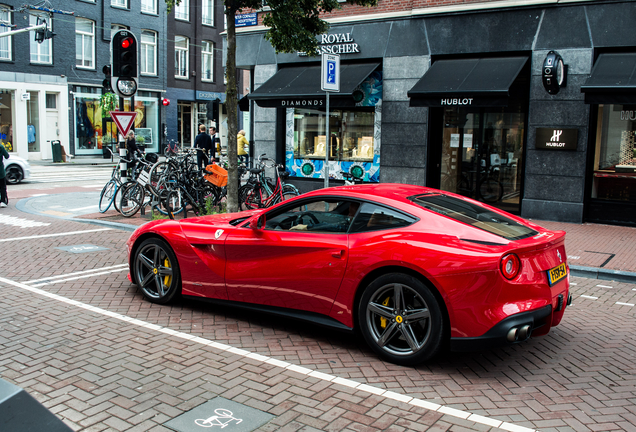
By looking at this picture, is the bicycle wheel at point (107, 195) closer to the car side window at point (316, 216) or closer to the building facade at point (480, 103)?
the building facade at point (480, 103)

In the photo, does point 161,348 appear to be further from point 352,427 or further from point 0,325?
point 352,427

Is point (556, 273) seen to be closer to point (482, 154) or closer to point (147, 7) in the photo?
point (482, 154)

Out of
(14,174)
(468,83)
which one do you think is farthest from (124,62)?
(14,174)

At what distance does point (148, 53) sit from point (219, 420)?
1529 inches

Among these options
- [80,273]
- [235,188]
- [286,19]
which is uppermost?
[286,19]

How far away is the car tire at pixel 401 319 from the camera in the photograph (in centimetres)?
447

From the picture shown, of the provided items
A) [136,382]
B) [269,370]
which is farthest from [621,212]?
[136,382]

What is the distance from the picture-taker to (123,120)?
12812mm

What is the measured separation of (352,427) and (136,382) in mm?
1676

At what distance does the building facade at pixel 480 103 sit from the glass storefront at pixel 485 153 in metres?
0.03

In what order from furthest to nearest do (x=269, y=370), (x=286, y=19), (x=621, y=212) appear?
1. (x=621, y=212)
2. (x=286, y=19)
3. (x=269, y=370)

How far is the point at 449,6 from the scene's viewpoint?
1399 centimetres

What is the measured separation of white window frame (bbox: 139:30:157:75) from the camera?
38531 millimetres

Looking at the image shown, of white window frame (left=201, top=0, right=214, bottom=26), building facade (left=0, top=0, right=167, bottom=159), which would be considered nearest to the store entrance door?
building facade (left=0, top=0, right=167, bottom=159)
